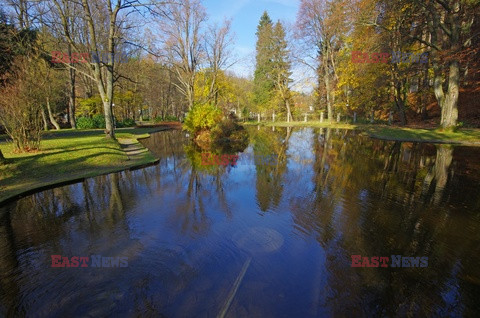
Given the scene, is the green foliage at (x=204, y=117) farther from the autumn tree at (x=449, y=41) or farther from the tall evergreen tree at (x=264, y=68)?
the tall evergreen tree at (x=264, y=68)

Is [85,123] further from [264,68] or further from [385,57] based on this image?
[385,57]

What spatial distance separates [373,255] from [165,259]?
344 centimetres

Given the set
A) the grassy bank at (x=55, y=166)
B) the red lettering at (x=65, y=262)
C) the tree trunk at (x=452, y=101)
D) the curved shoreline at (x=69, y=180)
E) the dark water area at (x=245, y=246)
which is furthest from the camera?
the tree trunk at (x=452, y=101)

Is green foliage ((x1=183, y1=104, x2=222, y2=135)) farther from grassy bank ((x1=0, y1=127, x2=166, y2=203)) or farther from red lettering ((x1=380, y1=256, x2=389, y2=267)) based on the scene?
red lettering ((x1=380, y1=256, x2=389, y2=267))

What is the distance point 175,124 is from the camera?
40.2m

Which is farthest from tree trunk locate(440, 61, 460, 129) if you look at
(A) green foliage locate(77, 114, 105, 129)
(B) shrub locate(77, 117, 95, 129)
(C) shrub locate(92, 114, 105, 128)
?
(B) shrub locate(77, 117, 95, 129)

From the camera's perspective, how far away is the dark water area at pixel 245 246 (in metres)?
3.10

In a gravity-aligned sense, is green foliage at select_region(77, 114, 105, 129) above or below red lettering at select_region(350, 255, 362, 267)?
above

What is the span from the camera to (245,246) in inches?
174

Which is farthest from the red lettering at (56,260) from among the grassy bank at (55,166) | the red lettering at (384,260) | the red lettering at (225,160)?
the red lettering at (225,160)

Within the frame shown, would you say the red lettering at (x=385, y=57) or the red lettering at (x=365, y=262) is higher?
the red lettering at (x=385, y=57)

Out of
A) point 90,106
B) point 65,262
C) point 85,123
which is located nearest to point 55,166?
point 65,262

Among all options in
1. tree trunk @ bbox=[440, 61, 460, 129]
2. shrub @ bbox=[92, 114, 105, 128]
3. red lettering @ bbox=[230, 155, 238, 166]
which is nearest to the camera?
red lettering @ bbox=[230, 155, 238, 166]

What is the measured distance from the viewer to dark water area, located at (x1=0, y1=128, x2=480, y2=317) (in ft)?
10.2
